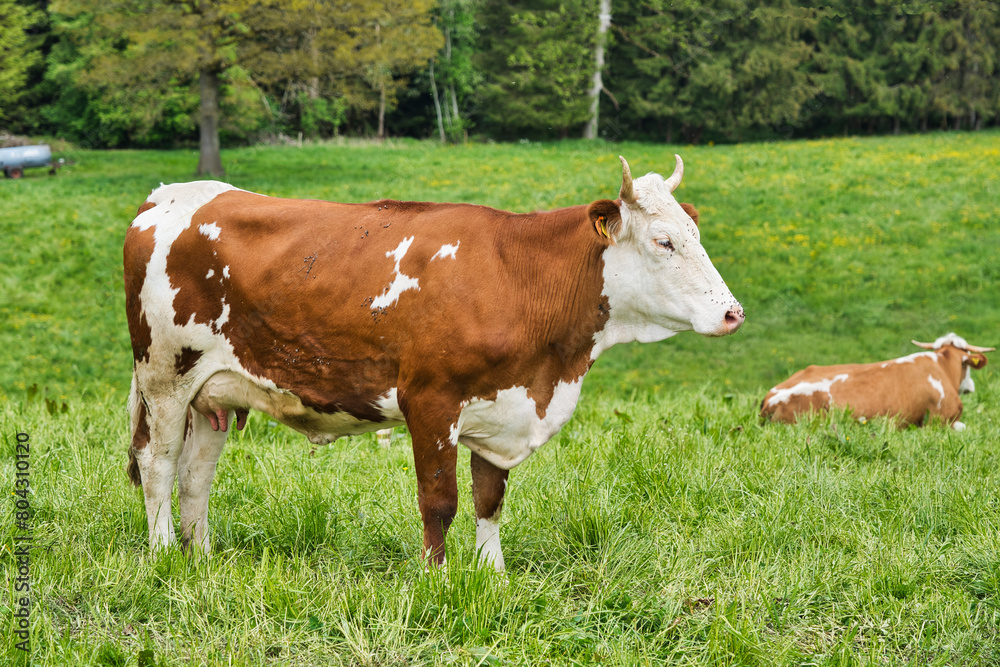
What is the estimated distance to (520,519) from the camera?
15.5ft

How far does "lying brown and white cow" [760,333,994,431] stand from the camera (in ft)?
26.4

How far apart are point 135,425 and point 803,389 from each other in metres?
6.24

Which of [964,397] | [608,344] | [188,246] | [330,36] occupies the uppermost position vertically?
[330,36]

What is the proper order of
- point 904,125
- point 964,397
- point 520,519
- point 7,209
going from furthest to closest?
point 904,125 < point 7,209 < point 964,397 < point 520,519

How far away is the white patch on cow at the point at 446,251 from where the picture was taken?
3779 mm

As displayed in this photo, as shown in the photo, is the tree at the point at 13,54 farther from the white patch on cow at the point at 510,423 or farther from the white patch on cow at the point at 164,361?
the white patch on cow at the point at 510,423

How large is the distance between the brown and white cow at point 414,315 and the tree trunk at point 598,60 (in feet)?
116

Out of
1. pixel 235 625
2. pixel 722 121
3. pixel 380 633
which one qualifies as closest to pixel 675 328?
pixel 380 633

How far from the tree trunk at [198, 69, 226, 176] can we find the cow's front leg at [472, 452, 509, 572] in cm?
2114

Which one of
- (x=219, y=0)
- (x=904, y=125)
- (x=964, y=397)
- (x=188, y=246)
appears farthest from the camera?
(x=904, y=125)

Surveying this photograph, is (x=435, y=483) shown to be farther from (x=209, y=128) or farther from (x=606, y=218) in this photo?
(x=209, y=128)

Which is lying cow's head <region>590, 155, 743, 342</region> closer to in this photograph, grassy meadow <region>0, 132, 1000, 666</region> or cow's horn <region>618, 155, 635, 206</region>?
cow's horn <region>618, 155, 635, 206</region>

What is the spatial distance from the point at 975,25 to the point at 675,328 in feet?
139

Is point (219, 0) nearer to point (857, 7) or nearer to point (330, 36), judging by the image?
point (330, 36)
